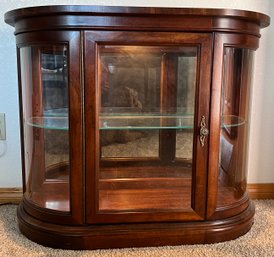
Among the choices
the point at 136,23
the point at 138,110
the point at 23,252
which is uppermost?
the point at 136,23

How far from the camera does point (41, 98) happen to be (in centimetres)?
127

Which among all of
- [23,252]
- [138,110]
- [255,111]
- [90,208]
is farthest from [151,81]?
[23,252]

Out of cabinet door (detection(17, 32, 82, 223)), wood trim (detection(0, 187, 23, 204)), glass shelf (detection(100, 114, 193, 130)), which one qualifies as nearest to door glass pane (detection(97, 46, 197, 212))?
glass shelf (detection(100, 114, 193, 130))

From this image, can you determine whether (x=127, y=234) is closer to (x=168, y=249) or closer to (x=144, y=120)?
(x=168, y=249)

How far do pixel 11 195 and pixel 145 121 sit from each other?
0.80m

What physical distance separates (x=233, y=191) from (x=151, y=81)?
552 mm

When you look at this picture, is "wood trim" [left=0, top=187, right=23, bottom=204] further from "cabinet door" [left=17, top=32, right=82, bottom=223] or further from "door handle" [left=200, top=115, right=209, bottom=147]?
"door handle" [left=200, top=115, right=209, bottom=147]

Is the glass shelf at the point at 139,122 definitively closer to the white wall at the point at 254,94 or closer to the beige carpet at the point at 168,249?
the white wall at the point at 254,94

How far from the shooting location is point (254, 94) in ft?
5.47

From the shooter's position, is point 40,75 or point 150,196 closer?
point 40,75

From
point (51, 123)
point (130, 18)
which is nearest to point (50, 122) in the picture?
point (51, 123)

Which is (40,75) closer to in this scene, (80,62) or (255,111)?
(80,62)

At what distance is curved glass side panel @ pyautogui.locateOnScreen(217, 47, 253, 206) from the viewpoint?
125 cm

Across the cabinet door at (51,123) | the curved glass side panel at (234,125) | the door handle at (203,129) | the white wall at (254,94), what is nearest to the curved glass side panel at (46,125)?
the cabinet door at (51,123)
